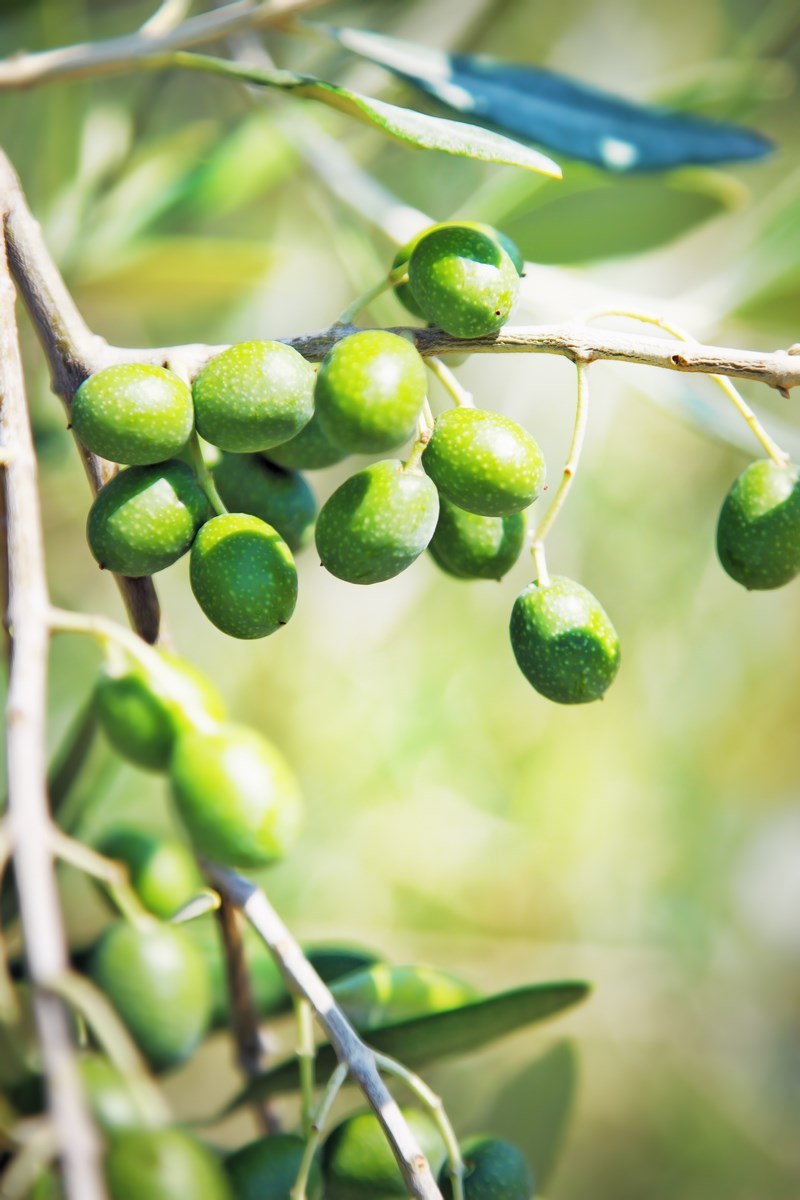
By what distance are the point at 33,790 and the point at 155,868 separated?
72cm

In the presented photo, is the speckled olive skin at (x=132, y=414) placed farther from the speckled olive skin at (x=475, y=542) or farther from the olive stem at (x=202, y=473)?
the speckled olive skin at (x=475, y=542)

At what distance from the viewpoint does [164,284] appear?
2092 millimetres

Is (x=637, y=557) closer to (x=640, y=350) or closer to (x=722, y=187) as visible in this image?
(x=722, y=187)

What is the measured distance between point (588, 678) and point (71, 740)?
0.80 metres

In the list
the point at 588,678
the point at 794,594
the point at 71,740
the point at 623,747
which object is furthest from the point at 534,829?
the point at 588,678

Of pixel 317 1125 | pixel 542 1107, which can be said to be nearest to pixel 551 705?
pixel 542 1107

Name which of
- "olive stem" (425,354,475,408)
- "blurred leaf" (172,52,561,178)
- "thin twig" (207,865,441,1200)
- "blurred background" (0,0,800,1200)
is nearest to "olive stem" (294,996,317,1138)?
"thin twig" (207,865,441,1200)

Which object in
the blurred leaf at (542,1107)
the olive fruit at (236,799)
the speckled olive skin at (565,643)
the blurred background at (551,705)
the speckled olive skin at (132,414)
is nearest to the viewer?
the olive fruit at (236,799)

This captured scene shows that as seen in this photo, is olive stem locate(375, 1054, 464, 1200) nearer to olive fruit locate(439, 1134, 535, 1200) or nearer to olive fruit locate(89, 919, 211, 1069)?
olive fruit locate(439, 1134, 535, 1200)

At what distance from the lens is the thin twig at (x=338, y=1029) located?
0.82 metres

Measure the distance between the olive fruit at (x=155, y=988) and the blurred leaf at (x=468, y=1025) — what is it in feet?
0.56

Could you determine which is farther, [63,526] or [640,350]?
[63,526]

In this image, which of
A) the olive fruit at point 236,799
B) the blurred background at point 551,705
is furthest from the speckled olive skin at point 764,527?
the blurred background at point 551,705

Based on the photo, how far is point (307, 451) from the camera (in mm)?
1028
